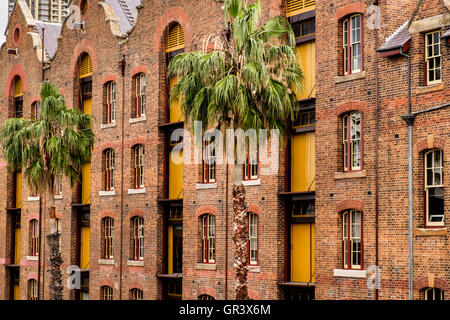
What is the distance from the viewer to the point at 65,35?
48.0 meters

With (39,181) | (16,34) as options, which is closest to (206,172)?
(39,181)

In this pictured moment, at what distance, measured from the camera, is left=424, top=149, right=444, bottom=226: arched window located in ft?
88.0

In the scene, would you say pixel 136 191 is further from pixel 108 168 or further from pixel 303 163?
pixel 303 163

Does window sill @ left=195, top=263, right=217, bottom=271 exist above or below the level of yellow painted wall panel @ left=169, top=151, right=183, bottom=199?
below

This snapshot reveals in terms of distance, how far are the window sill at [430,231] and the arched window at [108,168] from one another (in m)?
20.0

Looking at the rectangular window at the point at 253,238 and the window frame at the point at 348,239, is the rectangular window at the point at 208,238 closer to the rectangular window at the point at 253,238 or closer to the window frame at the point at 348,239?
the rectangular window at the point at 253,238

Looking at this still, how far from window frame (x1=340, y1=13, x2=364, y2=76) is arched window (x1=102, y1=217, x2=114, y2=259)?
17.3 meters

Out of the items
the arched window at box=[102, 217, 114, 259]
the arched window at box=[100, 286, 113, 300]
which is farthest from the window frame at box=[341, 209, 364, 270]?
the arched window at box=[100, 286, 113, 300]

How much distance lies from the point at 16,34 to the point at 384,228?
113ft

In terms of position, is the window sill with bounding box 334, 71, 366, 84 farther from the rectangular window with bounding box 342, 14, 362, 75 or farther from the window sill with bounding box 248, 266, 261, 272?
the window sill with bounding box 248, 266, 261, 272

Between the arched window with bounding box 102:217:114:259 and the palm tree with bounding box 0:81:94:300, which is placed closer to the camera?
the palm tree with bounding box 0:81:94:300

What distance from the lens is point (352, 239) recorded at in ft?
97.1

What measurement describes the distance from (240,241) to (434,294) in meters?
6.28

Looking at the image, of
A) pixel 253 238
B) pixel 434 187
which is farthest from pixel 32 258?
pixel 434 187
